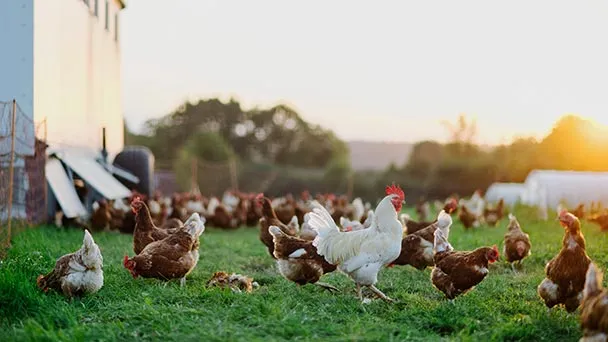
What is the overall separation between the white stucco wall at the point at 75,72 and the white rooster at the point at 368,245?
692 cm

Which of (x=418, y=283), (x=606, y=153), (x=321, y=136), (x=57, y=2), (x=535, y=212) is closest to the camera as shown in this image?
(x=418, y=283)

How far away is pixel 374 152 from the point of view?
1729 inches

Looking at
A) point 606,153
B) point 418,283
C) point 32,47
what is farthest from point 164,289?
point 606,153

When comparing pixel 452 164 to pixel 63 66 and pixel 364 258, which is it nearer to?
pixel 63 66

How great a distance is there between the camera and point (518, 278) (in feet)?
26.7

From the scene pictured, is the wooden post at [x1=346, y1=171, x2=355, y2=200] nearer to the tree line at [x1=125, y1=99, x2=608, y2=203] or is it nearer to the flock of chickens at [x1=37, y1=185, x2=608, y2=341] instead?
the tree line at [x1=125, y1=99, x2=608, y2=203]

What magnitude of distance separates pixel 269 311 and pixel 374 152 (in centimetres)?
3858

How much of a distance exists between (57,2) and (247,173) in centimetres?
1975

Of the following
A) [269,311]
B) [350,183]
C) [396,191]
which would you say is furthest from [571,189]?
[269,311]

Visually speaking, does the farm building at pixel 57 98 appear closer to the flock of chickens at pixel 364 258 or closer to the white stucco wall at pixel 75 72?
the white stucco wall at pixel 75 72

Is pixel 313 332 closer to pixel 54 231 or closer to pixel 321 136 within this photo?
pixel 54 231

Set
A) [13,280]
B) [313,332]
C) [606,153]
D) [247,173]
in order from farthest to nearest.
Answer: [247,173]
[606,153]
[13,280]
[313,332]

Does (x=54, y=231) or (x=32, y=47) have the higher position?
(x=32, y=47)

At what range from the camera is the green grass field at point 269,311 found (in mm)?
5184
